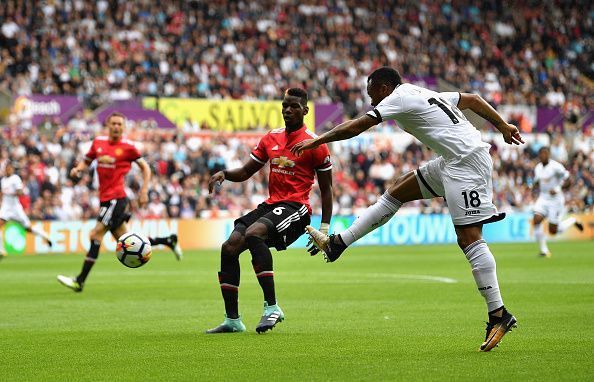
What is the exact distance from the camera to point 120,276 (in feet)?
67.2

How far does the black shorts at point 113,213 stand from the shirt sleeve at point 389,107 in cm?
826

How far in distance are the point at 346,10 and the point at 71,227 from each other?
2125 cm

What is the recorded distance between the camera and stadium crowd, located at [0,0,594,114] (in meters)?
34.5

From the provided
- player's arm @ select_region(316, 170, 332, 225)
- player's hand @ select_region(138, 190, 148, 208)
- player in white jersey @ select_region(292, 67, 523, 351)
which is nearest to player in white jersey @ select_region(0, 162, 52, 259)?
player's hand @ select_region(138, 190, 148, 208)

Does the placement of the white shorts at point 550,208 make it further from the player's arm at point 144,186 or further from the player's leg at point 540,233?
the player's arm at point 144,186

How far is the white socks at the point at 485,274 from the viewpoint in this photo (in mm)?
8947

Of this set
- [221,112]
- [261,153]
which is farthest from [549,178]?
[261,153]

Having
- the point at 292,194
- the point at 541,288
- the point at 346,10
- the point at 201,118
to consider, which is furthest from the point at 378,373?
the point at 346,10

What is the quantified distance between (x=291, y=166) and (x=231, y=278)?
1.27m

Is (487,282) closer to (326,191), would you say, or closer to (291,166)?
(326,191)

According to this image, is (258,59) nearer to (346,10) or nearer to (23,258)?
(346,10)

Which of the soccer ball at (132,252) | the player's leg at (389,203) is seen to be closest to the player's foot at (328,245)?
the player's leg at (389,203)

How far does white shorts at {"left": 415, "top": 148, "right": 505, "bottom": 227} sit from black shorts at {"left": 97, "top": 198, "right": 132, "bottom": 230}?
26.7 feet

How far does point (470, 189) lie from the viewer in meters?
9.05
